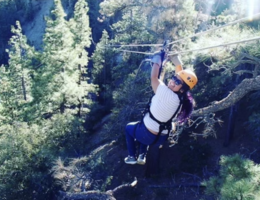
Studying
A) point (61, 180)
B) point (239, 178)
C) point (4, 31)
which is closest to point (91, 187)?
point (61, 180)

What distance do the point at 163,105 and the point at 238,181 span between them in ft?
5.02

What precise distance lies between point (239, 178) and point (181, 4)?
43.9ft

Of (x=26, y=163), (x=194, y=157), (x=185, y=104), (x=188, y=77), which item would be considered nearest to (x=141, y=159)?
(x=185, y=104)

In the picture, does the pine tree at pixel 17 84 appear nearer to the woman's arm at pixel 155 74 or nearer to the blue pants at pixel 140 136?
the blue pants at pixel 140 136

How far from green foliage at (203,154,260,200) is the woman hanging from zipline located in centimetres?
121

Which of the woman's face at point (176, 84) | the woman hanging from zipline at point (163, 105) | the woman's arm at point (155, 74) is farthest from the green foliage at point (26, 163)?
the woman's face at point (176, 84)

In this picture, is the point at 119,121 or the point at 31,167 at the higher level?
the point at 119,121

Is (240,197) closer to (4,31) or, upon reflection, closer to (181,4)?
(181,4)

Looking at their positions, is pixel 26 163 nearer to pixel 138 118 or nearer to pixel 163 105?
pixel 138 118

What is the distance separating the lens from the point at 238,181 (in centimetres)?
407

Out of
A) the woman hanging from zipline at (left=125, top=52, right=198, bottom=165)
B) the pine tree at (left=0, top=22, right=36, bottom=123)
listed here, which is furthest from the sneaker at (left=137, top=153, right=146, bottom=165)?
the pine tree at (left=0, top=22, right=36, bottom=123)

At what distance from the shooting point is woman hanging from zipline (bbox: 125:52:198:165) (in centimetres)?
398

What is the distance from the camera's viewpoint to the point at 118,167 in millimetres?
13695

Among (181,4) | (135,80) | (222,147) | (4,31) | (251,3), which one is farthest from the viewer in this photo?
(4,31)
